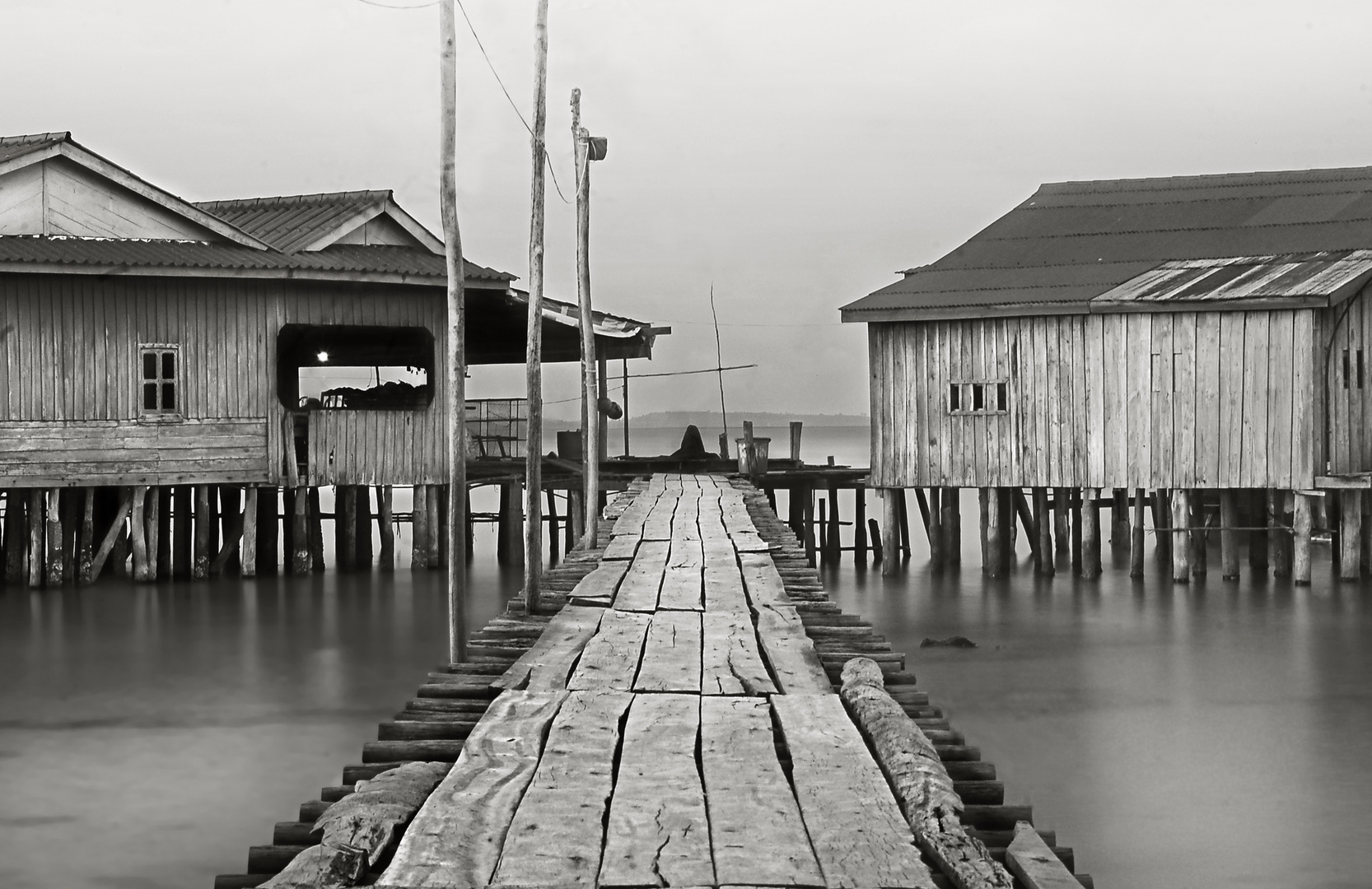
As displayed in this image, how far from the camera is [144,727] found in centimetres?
1345

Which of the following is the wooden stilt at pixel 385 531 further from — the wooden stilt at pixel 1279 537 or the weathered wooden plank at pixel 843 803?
the weathered wooden plank at pixel 843 803

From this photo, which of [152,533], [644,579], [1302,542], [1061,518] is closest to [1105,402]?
[1302,542]

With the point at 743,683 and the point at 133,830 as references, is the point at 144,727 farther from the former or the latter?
the point at 743,683

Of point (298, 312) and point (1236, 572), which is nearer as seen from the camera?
point (298, 312)

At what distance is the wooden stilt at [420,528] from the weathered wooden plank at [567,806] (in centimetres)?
1705

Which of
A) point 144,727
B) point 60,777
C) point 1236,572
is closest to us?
point 60,777

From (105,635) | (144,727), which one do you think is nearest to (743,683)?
(144,727)

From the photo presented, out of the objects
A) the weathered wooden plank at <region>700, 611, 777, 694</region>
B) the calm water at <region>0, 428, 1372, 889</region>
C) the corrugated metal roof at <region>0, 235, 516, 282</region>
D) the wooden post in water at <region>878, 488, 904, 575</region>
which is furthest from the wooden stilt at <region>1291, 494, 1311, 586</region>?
the weathered wooden plank at <region>700, 611, 777, 694</region>

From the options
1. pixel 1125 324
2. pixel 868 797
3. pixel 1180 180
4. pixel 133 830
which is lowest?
pixel 133 830

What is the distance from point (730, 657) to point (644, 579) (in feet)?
9.30

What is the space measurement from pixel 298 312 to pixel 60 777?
986 cm

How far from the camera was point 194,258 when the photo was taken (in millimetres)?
19656

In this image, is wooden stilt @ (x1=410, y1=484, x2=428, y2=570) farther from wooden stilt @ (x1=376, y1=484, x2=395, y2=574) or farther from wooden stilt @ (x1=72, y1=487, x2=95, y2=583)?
wooden stilt @ (x1=72, y1=487, x2=95, y2=583)

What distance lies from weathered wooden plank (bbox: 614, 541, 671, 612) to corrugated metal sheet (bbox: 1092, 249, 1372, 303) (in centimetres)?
1169
